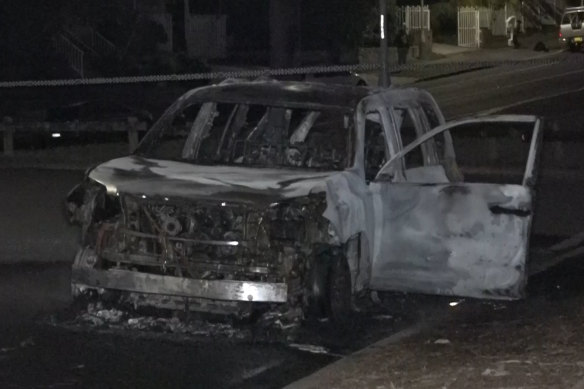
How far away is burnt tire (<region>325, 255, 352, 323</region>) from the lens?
8.73 metres

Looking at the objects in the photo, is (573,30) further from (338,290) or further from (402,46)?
(338,290)

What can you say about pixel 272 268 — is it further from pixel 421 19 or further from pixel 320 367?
pixel 421 19

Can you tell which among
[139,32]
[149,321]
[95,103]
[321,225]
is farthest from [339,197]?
[139,32]

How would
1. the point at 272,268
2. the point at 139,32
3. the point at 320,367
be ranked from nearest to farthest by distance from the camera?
the point at 320,367
the point at 272,268
the point at 139,32

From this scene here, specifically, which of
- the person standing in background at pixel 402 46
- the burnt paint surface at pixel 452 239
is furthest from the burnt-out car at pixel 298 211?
the person standing in background at pixel 402 46

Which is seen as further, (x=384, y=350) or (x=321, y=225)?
(x=321, y=225)

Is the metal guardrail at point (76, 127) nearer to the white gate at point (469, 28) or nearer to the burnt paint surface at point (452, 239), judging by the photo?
the burnt paint surface at point (452, 239)

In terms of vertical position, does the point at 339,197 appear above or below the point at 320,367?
above

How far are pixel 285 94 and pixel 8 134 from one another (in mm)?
10368

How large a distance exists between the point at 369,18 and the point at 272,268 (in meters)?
38.5

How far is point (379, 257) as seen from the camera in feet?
31.1

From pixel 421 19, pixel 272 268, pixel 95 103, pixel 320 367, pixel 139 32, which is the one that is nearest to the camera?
pixel 320 367

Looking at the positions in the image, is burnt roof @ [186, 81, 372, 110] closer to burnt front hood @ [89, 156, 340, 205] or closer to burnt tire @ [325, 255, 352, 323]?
burnt front hood @ [89, 156, 340, 205]

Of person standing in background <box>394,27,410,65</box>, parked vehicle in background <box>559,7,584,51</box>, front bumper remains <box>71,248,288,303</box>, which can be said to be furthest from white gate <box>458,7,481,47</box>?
front bumper remains <box>71,248,288,303</box>
